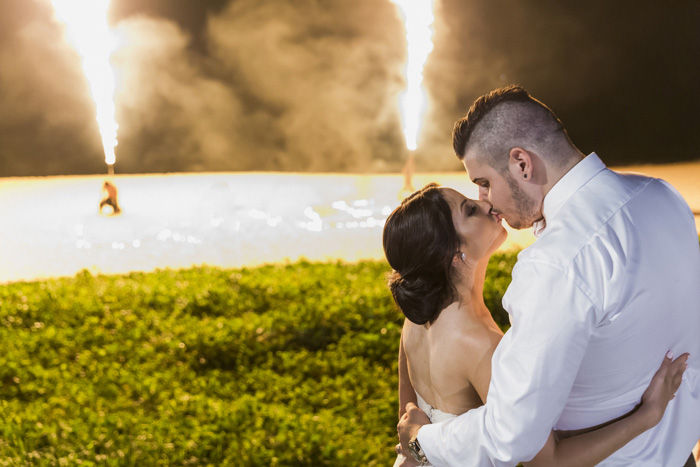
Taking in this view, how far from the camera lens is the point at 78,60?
31.7 feet

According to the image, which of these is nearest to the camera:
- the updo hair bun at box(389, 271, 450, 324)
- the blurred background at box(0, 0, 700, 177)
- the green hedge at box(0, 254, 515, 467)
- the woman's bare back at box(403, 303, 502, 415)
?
the woman's bare back at box(403, 303, 502, 415)

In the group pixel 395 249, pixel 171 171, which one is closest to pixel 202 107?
pixel 171 171

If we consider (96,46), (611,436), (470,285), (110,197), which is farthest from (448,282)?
(96,46)

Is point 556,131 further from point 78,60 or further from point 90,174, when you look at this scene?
point 90,174

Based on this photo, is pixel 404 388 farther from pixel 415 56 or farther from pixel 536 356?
pixel 415 56

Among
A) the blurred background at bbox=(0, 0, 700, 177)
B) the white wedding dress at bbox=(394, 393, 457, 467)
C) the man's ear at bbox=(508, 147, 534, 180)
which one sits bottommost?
the white wedding dress at bbox=(394, 393, 457, 467)

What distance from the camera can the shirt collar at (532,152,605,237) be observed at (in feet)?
6.17

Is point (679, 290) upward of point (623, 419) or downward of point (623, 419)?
upward

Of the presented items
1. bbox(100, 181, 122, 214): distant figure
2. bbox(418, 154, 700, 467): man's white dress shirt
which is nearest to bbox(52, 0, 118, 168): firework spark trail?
bbox(100, 181, 122, 214): distant figure

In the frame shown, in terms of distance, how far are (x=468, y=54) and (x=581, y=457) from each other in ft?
33.2

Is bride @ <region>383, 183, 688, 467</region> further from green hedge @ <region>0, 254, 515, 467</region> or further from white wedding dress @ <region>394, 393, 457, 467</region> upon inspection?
green hedge @ <region>0, 254, 515, 467</region>

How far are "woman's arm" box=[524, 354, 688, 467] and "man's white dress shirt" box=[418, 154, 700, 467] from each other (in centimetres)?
3

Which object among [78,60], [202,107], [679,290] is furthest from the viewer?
[202,107]

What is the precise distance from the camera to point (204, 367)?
19.6 feet
